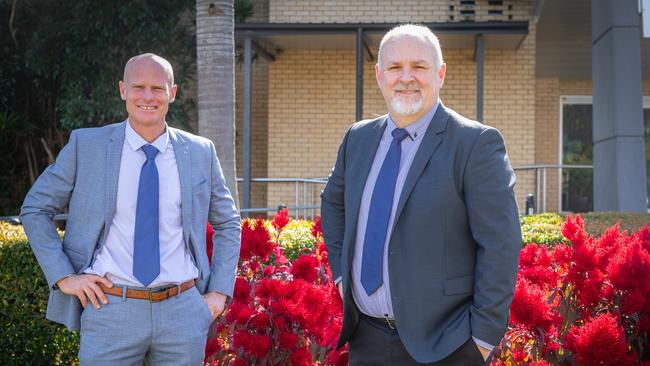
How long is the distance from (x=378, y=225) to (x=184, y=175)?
0.91 metres

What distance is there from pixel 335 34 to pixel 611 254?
9.42 m

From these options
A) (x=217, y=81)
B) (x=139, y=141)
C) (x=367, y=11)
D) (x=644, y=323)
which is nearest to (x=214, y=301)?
(x=139, y=141)

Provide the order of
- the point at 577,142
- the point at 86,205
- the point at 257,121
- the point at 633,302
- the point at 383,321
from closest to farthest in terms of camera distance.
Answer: the point at 383,321 < the point at 86,205 < the point at 633,302 < the point at 257,121 < the point at 577,142

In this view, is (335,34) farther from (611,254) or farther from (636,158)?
(611,254)

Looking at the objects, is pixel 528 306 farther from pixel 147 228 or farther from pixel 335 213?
pixel 147 228

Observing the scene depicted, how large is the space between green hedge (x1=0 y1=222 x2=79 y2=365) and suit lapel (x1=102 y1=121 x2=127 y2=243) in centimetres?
271

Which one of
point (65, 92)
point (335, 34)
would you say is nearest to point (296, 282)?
point (335, 34)

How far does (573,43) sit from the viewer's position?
51.0 feet

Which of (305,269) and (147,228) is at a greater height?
(147,228)

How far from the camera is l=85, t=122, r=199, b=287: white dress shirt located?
128 inches

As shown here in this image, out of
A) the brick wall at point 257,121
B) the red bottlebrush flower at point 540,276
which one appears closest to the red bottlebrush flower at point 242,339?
the red bottlebrush flower at point 540,276

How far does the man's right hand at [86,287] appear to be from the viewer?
126 inches

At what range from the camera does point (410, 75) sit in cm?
303

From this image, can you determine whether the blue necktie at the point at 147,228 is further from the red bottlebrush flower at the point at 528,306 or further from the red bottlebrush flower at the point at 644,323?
the red bottlebrush flower at the point at 644,323
